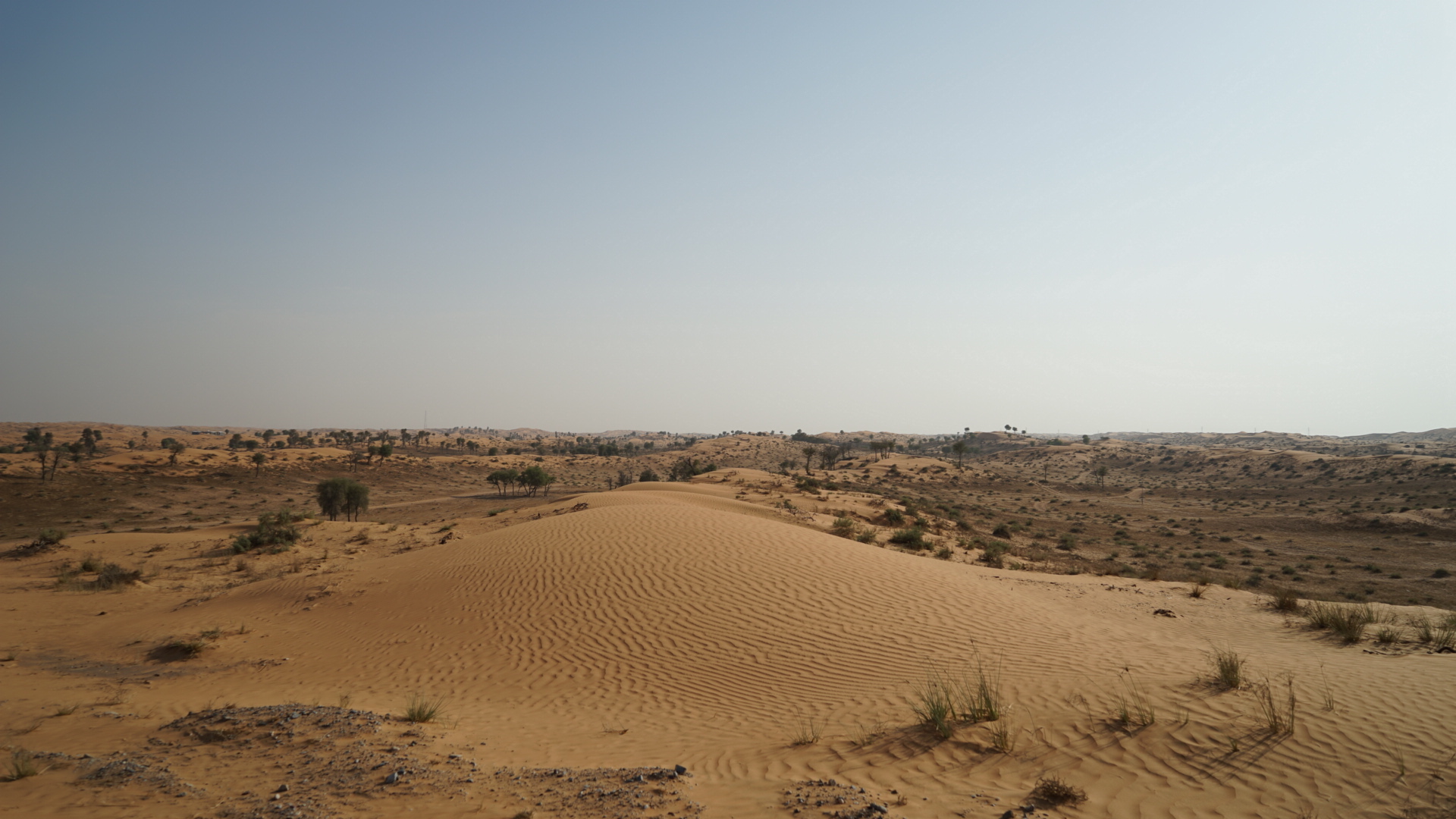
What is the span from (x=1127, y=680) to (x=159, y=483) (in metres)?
65.4

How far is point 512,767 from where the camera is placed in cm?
593

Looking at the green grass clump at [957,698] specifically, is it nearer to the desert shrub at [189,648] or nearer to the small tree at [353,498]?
the desert shrub at [189,648]

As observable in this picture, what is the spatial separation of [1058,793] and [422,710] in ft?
23.8

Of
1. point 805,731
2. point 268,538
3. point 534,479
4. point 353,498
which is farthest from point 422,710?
point 534,479

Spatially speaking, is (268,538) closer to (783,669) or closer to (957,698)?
(783,669)

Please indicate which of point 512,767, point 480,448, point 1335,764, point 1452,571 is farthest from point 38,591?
point 480,448

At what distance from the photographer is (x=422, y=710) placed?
732 cm

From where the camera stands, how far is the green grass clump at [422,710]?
7.21 m

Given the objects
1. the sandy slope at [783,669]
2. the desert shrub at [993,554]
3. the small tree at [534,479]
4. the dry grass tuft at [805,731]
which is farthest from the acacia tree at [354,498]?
the dry grass tuft at [805,731]

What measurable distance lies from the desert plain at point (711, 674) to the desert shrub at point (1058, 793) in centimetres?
3

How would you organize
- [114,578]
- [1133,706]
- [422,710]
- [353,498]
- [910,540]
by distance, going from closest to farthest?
[1133,706] < [422,710] < [114,578] < [910,540] < [353,498]

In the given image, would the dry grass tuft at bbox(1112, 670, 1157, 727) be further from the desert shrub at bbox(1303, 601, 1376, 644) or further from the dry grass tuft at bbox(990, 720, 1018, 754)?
the desert shrub at bbox(1303, 601, 1376, 644)

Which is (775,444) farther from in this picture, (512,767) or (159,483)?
(512,767)

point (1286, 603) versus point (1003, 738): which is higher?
point (1003, 738)
